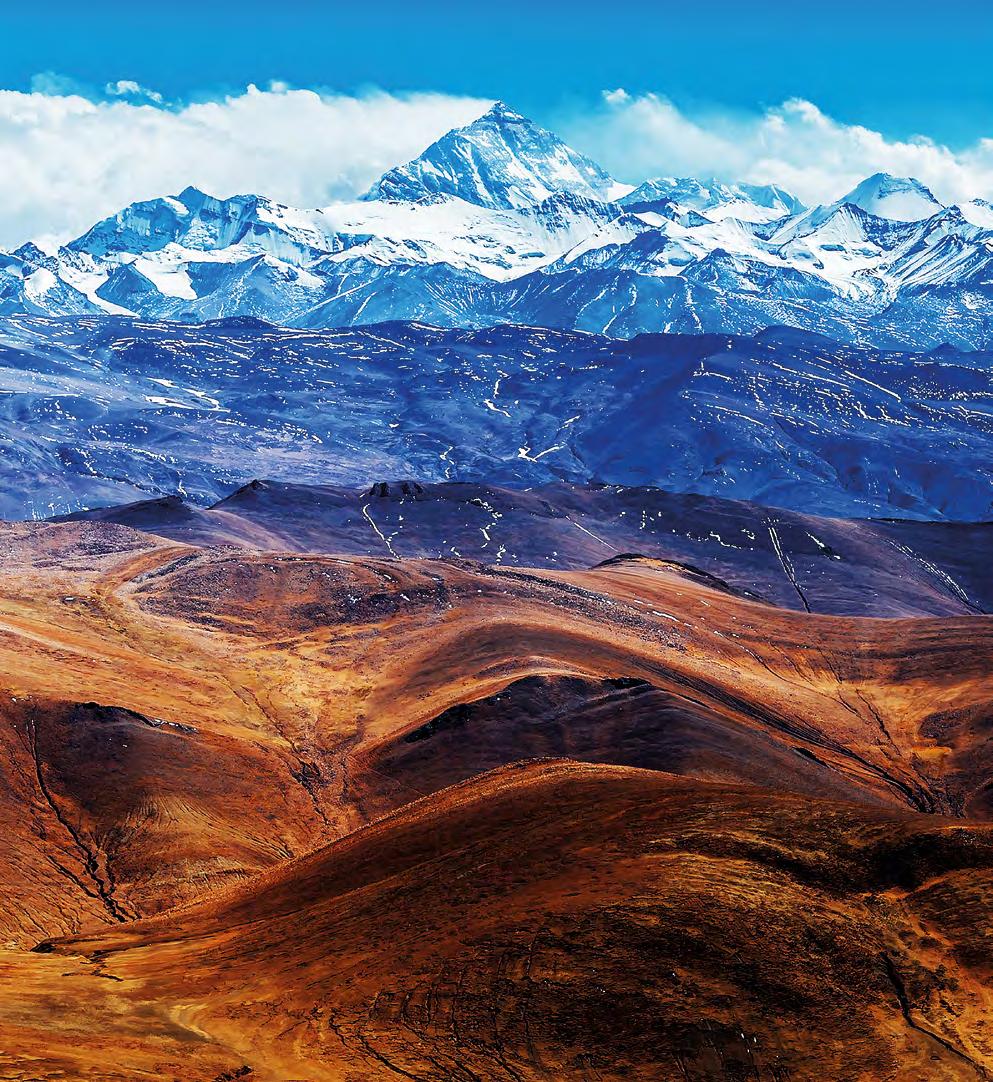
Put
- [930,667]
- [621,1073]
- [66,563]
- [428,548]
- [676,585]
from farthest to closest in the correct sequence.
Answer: [428,548], [676,585], [66,563], [930,667], [621,1073]

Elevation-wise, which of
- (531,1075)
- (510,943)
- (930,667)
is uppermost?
(930,667)

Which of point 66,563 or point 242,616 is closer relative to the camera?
point 242,616

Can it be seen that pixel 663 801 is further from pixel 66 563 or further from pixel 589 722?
pixel 66 563

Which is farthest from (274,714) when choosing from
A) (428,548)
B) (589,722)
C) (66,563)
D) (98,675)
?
(428,548)

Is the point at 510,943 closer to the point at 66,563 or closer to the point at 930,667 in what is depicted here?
the point at 930,667

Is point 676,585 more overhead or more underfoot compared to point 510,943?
more overhead

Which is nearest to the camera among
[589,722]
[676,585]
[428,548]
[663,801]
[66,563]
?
[663,801]
